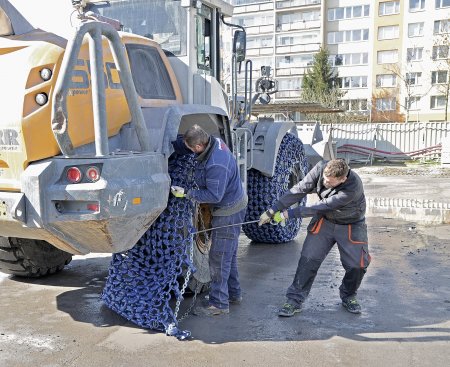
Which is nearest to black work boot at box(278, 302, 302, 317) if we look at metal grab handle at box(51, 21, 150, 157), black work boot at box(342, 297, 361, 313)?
black work boot at box(342, 297, 361, 313)

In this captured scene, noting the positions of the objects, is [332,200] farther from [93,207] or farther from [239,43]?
[239,43]

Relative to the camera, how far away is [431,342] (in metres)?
3.81

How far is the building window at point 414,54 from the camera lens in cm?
3900

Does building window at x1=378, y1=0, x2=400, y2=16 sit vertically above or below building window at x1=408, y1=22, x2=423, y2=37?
above

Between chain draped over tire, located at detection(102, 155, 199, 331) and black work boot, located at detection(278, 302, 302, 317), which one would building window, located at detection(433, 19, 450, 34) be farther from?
chain draped over tire, located at detection(102, 155, 199, 331)

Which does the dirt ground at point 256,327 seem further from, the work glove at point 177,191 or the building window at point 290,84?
the building window at point 290,84

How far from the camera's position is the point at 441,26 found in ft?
118

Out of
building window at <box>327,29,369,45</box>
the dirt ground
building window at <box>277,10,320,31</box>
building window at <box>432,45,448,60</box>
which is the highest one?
building window at <box>277,10,320,31</box>

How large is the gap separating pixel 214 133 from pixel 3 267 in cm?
240

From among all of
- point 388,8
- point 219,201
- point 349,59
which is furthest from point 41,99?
point 349,59

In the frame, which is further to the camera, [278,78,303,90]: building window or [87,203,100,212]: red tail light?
[278,78,303,90]: building window

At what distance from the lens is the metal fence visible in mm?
20875

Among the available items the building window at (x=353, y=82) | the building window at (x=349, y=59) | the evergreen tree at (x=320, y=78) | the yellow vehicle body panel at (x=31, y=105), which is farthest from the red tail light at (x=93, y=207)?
the building window at (x=349, y=59)

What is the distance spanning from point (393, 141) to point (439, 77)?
18976 mm
